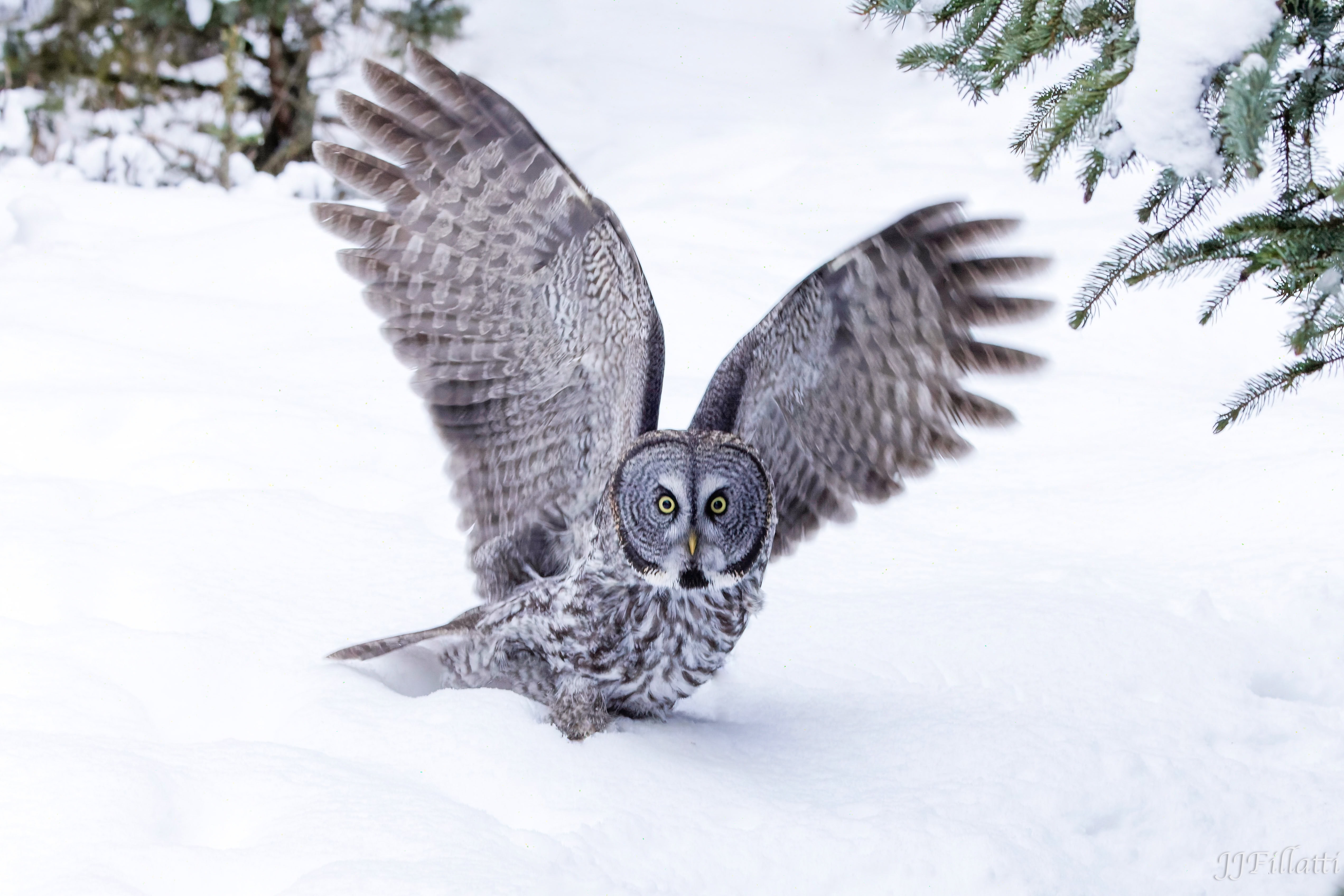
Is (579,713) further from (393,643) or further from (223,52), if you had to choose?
(223,52)

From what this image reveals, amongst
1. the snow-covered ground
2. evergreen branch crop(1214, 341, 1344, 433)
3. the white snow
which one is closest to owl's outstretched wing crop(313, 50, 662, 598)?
the snow-covered ground

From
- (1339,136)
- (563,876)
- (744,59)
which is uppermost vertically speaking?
(744,59)

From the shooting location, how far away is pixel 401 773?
1769 millimetres

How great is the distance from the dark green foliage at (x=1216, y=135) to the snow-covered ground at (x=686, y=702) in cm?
38

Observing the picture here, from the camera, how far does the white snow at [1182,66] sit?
1472 mm

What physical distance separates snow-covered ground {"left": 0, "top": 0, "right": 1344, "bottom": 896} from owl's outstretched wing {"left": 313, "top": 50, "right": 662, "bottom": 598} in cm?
41

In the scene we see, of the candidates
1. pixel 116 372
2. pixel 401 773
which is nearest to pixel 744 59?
pixel 116 372

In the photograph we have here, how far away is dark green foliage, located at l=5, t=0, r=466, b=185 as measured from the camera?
22.0 feet

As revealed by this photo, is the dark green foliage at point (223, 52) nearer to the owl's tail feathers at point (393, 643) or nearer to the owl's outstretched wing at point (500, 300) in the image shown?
the owl's outstretched wing at point (500, 300)

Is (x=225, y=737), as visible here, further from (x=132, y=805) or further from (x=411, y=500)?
(x=411, y=500)

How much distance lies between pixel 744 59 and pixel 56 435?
10.1 m

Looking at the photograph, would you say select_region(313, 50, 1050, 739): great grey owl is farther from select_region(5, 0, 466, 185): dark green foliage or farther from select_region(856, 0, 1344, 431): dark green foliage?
select_region(5, 0, 466, 185): dark green foliage

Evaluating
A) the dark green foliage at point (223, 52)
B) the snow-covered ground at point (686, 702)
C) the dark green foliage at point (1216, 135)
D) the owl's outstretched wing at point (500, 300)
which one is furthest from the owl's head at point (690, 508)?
the dark green foliage at point (223, 52)
